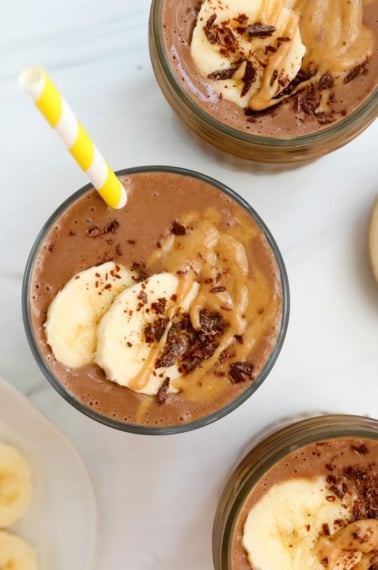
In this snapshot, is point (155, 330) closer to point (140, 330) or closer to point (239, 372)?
point (140, 330)

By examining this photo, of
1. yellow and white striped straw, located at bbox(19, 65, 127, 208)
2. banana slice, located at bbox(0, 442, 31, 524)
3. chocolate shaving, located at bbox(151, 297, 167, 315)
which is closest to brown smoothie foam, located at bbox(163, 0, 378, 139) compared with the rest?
yellow and white striped straw, located at bbox(19, 65, 127, 208)

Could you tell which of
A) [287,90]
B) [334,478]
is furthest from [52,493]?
[287,90]

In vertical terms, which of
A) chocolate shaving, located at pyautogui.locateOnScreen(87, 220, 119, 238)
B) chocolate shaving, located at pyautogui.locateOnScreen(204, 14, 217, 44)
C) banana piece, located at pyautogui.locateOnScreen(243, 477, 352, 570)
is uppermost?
chocolate shaving, located at pyautogui.locateOnScreen(204, 14, 217, 44)

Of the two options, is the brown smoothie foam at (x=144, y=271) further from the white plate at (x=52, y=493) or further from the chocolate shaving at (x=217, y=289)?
the white plate at (x=52, y=493)

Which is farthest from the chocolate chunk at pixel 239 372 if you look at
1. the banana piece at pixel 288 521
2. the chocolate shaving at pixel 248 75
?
the chocolate shaving at pixel 248 75

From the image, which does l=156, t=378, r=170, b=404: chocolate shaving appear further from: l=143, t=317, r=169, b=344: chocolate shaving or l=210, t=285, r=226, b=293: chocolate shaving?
l=210, t=285, r=226, b=293: chocolate shaving

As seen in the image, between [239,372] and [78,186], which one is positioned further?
[78,186]

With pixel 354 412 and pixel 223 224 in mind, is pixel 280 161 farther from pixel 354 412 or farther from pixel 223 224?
pixel 354 412
